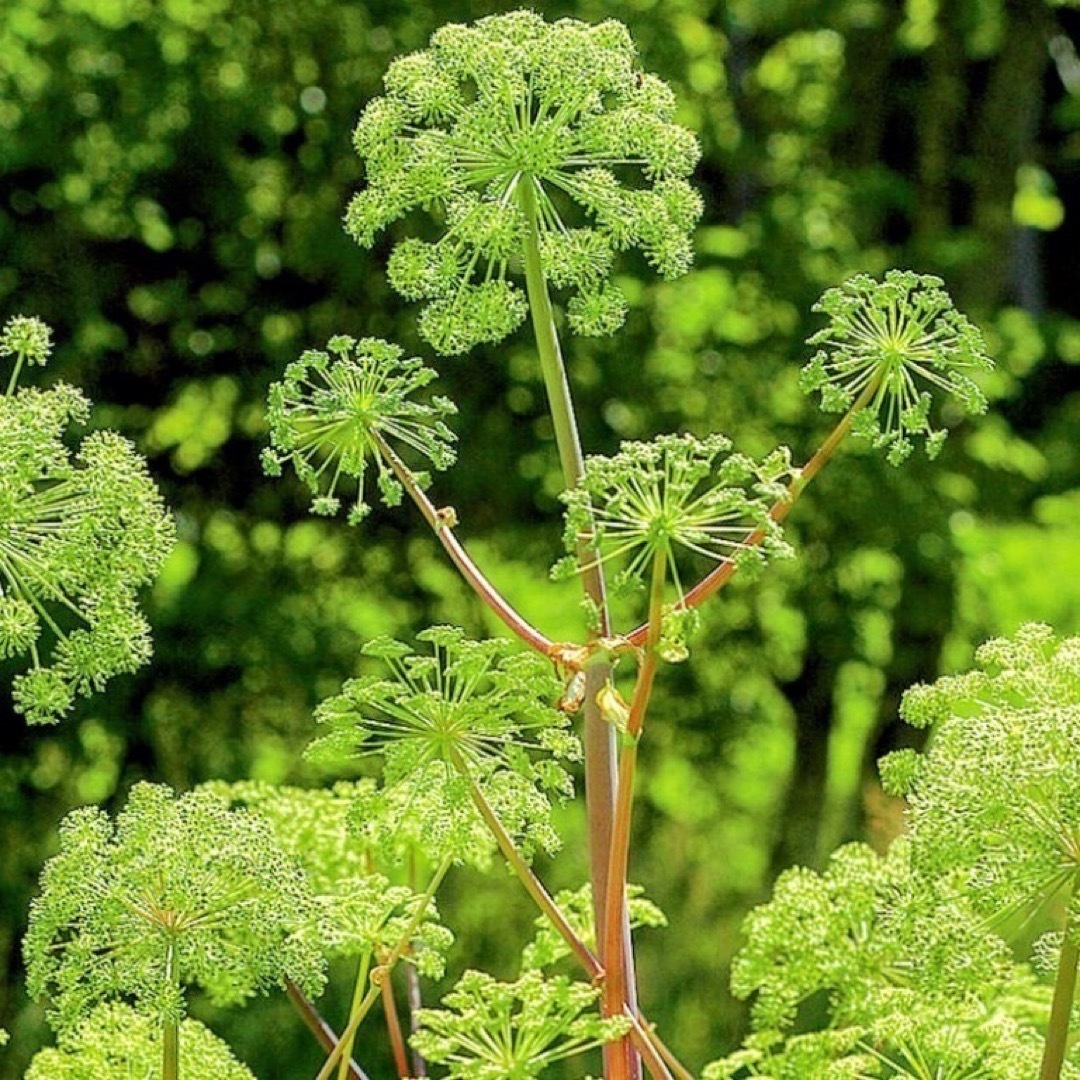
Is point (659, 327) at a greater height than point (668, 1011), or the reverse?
point (659, 327)

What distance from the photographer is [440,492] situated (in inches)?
169

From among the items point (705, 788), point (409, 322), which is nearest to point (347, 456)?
point (409, 322)

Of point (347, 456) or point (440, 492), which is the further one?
point (440, 492)

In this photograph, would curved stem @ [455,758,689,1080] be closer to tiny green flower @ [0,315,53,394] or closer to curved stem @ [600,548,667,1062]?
curved stem @ [600,548,667,1062]

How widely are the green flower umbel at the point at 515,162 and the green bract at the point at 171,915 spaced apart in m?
0.26

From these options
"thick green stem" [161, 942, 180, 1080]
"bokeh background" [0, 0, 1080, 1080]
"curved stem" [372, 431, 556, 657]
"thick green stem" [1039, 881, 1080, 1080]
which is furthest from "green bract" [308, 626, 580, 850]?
"bokeh background" [0, 0, 1080, 1080]

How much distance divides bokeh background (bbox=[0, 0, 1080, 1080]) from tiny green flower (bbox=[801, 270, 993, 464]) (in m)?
3.06

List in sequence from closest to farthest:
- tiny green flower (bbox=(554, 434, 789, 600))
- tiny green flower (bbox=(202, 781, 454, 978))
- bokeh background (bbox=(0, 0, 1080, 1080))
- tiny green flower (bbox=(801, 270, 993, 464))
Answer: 1. tiny green flower (bbox=(554, 434, 789, 600))
2. tiny green flower (bbox=(801, 270, 993, 464))
3. tiny green flower (bbox=(202, 781, 454, 978))
4. bokeh background (bbox=(0, 0, 1080, 1080))

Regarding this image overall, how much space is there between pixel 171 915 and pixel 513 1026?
7.0 inches

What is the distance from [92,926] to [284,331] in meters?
3.42

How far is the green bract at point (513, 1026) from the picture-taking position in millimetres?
864

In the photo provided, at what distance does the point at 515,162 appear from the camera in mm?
958

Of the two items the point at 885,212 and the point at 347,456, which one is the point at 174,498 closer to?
the point at 885,212

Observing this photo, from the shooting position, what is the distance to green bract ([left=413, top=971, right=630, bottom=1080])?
34.0 inches
